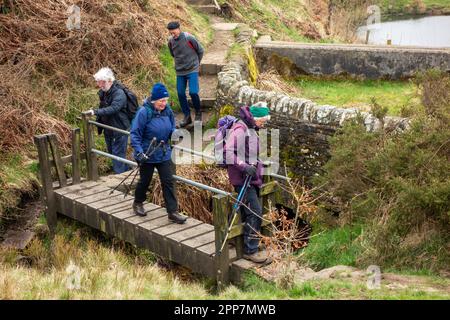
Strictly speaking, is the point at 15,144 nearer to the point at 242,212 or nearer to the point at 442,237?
the point at 242,212

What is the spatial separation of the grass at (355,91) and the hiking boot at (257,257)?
17.6ft

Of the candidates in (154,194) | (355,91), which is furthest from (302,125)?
(355,91)

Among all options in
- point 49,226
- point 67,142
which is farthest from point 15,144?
point 49,226

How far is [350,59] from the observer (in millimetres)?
15070

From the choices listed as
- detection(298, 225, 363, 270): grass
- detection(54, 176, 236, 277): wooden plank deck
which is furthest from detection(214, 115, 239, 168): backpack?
detection(298, 225, 363, 270): grass

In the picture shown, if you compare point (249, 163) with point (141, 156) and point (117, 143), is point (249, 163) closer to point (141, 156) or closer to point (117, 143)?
point (141, 156)

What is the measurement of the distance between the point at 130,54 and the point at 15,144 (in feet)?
12.3

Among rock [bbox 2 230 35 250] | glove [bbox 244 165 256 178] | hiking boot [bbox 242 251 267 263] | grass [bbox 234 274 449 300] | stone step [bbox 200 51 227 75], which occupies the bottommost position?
rock [bbox 2 230 35 250]

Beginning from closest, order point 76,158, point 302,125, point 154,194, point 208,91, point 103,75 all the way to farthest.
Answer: point 103,75, point 76,158, point 154,194, point 302,125, point 208,91

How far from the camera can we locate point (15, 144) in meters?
10.8

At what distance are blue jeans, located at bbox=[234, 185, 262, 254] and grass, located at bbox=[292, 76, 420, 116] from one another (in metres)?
5.28

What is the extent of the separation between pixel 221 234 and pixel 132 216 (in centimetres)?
172

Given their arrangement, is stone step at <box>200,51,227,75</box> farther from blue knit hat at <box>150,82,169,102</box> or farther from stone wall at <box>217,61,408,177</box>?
blue knit hat at <box>150,82,169,102</box>

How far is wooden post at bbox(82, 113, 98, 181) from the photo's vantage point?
9.95 metres
